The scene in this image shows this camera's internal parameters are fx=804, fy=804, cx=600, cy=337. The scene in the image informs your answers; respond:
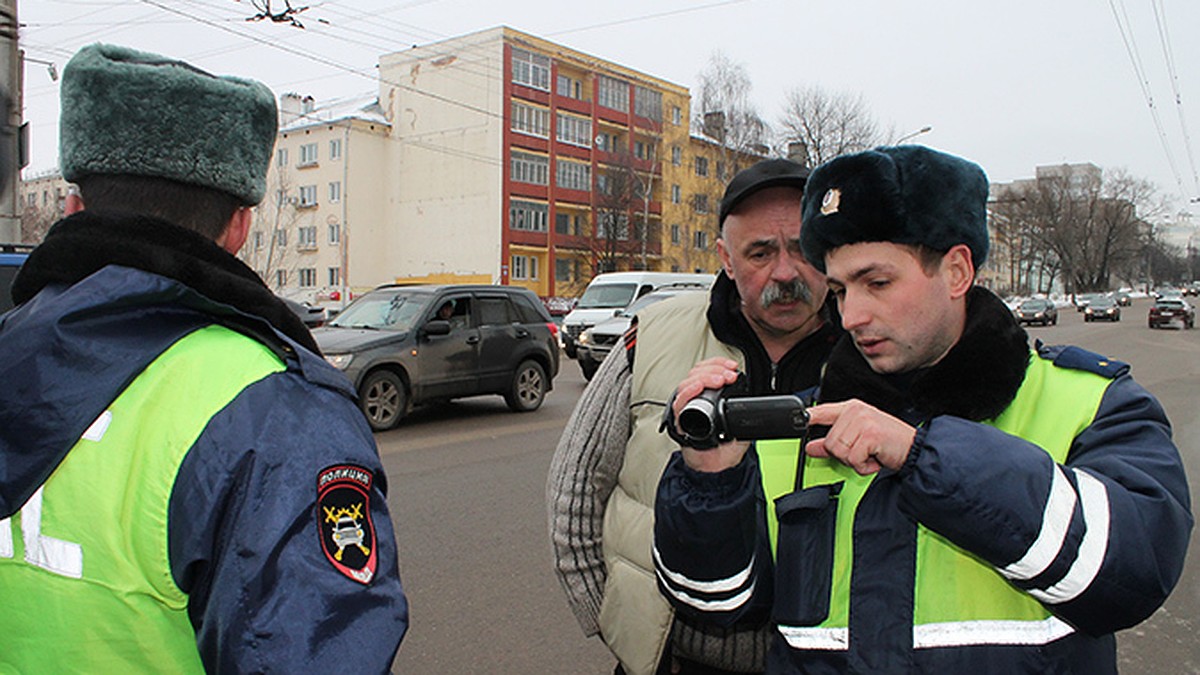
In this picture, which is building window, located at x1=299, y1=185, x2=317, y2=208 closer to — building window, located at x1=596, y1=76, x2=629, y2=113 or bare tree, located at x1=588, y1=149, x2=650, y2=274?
bare tree, located at x1=588, y1=149, x2=650, y2=274

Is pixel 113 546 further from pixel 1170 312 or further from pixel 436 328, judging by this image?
pixel 1170 312

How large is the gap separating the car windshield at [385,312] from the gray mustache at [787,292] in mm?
8226

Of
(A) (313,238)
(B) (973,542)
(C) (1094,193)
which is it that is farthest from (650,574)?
(C) (1094,193)

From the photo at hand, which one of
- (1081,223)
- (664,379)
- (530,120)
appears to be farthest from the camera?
(1081,223)

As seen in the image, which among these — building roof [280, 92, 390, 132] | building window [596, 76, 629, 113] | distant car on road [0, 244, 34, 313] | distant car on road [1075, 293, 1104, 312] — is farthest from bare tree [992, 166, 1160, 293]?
distant car on road [0, 244, 34, 313]

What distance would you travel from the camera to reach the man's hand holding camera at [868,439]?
1.38 m

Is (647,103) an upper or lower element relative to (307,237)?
upper

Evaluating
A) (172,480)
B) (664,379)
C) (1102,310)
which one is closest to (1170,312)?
(1102,310)

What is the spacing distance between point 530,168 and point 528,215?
2.98 meters

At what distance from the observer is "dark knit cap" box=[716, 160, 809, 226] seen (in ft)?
7.70

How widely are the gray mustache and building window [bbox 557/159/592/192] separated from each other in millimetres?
50137

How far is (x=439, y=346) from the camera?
10.3m

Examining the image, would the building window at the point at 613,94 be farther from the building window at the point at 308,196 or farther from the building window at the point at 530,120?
the building window at the point at 308,196

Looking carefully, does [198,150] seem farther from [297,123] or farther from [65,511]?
[297,123]
